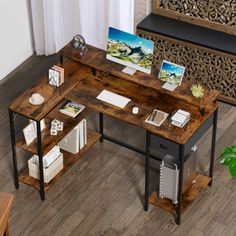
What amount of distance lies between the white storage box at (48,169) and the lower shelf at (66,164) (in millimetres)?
33

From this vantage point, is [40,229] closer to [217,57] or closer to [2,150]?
[2,150]

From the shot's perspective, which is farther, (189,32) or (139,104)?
(189,32)

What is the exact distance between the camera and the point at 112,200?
5.89 m

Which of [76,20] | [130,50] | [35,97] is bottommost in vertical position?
[76,20]

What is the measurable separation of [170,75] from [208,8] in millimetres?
1422

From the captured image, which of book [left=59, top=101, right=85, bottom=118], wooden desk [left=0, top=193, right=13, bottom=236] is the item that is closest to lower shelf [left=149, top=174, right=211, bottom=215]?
book [left=59, top=101, right=85, bottom=118]

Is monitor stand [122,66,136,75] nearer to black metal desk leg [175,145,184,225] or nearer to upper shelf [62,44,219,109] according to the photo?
upper shelf [62,44,219,109]

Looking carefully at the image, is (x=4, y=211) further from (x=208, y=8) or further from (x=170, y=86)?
(x=208, y=8)

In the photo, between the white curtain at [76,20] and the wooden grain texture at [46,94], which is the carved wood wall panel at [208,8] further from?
the wooden grain texture at [46,94]

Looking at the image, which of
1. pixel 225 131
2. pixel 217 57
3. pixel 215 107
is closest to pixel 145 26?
pixel 217 57

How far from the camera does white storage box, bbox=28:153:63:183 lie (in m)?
5.85

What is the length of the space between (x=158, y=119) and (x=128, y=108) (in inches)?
11.2

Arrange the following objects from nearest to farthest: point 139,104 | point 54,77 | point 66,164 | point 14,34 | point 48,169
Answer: point 139,104
point 54,77
point 48,169
point 66,164
point 14,34

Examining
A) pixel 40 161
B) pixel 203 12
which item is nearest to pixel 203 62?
pixel 203 12
